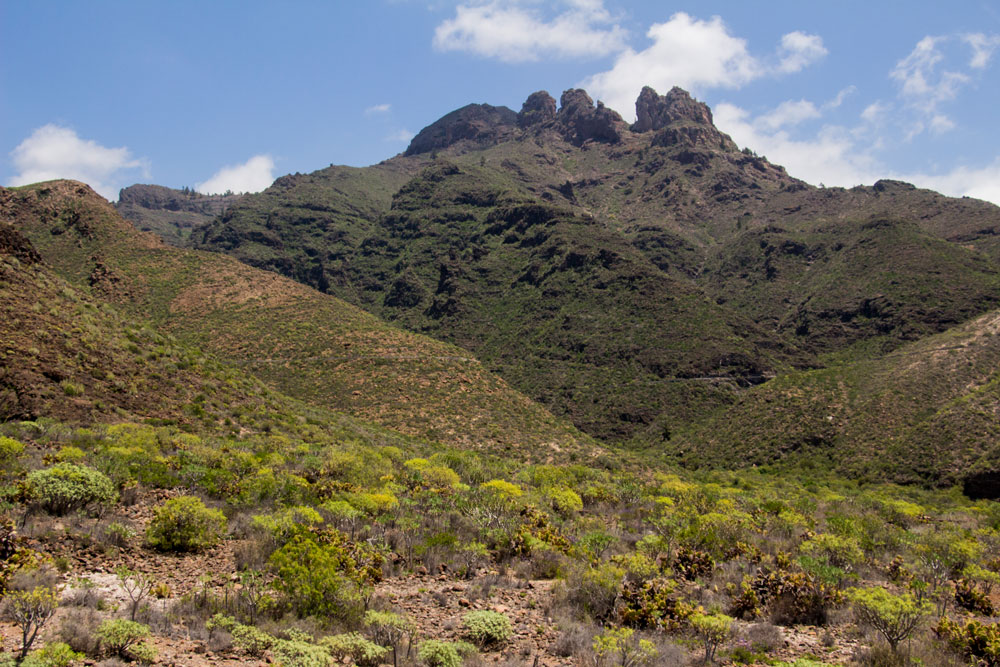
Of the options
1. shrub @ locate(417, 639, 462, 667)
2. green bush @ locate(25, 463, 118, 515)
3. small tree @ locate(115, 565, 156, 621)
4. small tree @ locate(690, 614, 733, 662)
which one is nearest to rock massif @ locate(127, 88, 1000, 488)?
small tree @ locate(690, 614, 733, 662)

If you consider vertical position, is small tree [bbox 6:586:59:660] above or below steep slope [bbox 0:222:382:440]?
below

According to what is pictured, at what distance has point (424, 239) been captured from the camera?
119 metres

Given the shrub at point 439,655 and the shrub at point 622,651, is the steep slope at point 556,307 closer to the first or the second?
the shrub at point 622,651

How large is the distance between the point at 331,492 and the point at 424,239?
108651mm

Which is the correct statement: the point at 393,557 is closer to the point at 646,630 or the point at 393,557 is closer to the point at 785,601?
the point at 646,630

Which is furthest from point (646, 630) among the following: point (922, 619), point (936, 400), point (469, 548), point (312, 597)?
point (936, 400)

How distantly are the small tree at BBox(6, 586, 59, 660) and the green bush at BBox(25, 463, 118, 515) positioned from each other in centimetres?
383

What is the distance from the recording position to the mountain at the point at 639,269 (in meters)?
68.1

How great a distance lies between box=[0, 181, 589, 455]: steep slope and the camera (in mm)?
40094

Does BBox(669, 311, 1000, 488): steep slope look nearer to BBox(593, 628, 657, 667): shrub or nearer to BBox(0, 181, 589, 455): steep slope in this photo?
BBox(0, 181, 589, 455): steep slope

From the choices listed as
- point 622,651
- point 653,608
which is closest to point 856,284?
Answer: point 653,608

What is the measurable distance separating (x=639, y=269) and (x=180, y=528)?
79669mm

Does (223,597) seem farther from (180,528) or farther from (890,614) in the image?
(890,614)

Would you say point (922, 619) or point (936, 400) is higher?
point (936, 400)
